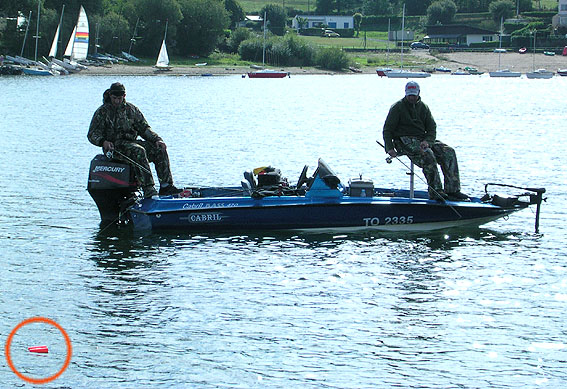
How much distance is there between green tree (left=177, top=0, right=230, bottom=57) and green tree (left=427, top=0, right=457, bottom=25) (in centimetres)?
6450

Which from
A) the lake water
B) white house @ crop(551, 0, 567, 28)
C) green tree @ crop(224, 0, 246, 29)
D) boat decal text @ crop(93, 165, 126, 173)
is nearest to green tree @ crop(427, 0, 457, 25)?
white house @ crop(551, 0, 567, 28)

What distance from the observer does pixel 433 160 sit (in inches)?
604

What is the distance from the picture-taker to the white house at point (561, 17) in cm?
16700

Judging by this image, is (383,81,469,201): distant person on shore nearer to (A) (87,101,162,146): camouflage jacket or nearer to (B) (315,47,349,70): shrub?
(A) (87,101,162,146): camouflage jacket

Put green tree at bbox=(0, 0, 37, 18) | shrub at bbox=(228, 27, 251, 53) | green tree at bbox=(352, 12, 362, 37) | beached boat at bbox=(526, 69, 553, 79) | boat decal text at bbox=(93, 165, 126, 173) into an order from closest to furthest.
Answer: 1. boat decal text at bbox=(93, 165, 126, 173)
2. green tree at bbox=(0, 0, 37, 18)
3. beached boat at bbox=(526, 69, 553, 79)
4. shrub at bbox=(228, 27, 251, 53)
5. green tree at bbox=(352, 12, 362, 37)

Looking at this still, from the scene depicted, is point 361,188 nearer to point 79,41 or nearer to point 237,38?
point 79,41

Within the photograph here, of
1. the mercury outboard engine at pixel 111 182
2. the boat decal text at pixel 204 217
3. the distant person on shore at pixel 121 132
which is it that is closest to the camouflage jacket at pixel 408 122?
the boat decal text at pixel 204 217

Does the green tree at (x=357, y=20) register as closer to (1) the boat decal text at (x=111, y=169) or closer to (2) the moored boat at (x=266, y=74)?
(2) the moored boat at (x=266, y=74)

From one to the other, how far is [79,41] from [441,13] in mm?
99178

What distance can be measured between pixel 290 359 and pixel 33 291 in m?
4.48

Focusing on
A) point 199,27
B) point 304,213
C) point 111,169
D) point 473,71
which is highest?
point 199,27

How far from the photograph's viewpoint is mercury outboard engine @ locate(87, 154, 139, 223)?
15.5m

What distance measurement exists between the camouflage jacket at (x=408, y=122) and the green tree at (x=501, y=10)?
171667mm

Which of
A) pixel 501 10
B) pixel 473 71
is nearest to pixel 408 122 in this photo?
pixel 473 71
